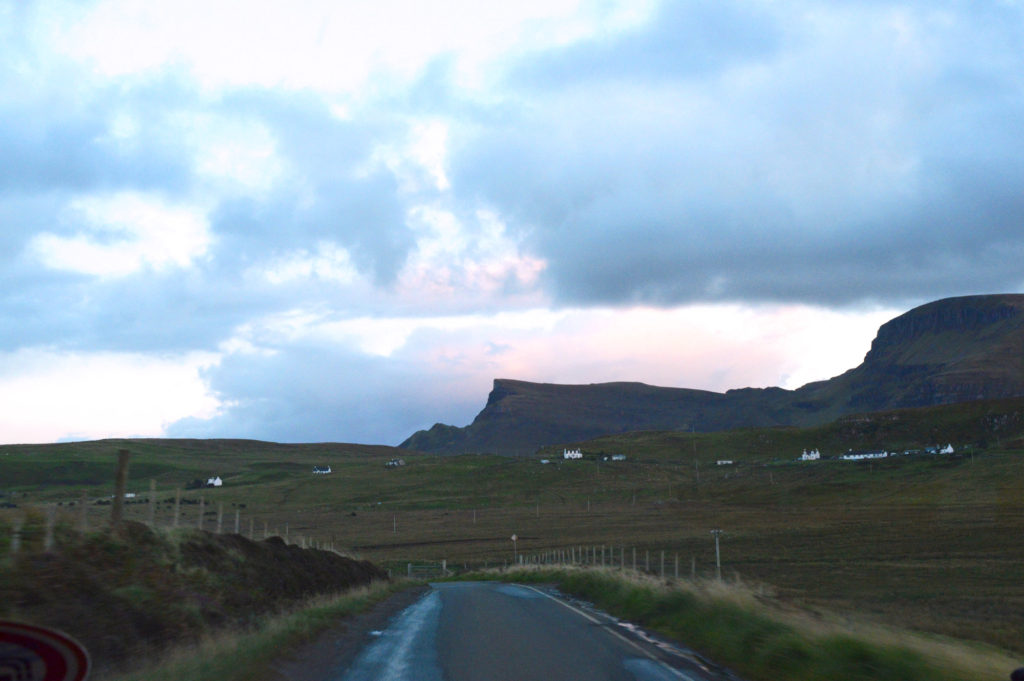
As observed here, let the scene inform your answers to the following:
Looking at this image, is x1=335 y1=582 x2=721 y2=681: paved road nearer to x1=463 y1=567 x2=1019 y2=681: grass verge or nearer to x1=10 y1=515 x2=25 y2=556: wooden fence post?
x1=463 y1=567 x2=1019 y2=681: grass verge

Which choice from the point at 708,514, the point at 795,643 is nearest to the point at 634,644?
the point at 795,643

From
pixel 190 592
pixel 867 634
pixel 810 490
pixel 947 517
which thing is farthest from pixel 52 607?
pixel 810 490

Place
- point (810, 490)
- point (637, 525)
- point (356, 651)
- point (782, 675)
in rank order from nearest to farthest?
Answer: point (782, 675), point (356, 651), point (637, 525), point (810, 490)

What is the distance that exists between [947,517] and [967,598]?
52808mm

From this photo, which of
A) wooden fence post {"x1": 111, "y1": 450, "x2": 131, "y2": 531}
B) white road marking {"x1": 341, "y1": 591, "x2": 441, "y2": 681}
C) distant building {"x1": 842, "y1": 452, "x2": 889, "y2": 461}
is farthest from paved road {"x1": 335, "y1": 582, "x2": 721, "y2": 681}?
distant building {"x1": 842, "y1": 452, "x2": 889, "y2": 461}

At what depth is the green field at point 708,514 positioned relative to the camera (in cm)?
3631

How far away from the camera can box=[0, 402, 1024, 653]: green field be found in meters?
36.3

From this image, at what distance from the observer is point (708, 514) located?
116m

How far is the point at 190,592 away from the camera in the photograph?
15.8 m

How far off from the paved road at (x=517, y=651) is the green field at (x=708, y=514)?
5.41m

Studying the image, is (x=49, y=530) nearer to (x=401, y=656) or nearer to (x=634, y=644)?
(x=401, y=656)

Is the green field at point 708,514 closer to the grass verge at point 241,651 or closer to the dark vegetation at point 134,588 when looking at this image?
the dark vegetation at point 134,588

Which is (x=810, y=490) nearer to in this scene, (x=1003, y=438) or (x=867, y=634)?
(x=1003, y=438)

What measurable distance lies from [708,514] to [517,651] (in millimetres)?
105303
